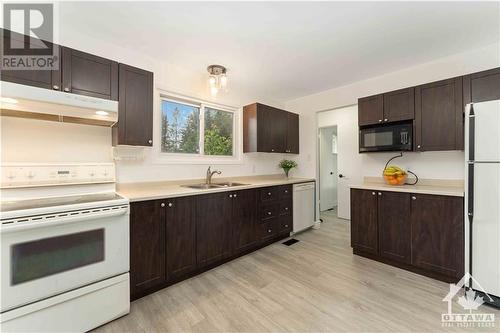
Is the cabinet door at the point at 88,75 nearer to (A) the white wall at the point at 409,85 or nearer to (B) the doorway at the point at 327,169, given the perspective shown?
(A) the white wall at the point at 409,85

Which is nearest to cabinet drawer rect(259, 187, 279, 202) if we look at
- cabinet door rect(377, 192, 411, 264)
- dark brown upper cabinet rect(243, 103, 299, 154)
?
dark brown upper cabinet rect(243, 103, 299, 154)

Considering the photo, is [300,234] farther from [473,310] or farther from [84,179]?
[84,179]

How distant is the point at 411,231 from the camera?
93.0 inches

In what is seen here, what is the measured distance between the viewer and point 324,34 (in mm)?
2094

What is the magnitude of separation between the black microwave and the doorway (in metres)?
2.14

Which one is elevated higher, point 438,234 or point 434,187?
point 434,187

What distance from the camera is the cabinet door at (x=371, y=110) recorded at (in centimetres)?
285

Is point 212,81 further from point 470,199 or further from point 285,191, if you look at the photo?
point 470,199

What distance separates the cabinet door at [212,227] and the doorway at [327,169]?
3236mm

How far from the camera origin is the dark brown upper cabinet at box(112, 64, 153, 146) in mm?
2076

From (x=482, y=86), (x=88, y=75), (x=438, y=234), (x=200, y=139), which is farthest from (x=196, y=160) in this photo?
(x=482, y=86)

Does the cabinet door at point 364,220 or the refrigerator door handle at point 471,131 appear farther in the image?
the cabinet door at point 364,220

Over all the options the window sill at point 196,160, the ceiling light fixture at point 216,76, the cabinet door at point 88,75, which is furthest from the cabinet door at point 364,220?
the cabinet door at point 88,75

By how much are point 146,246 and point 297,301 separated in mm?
1439
